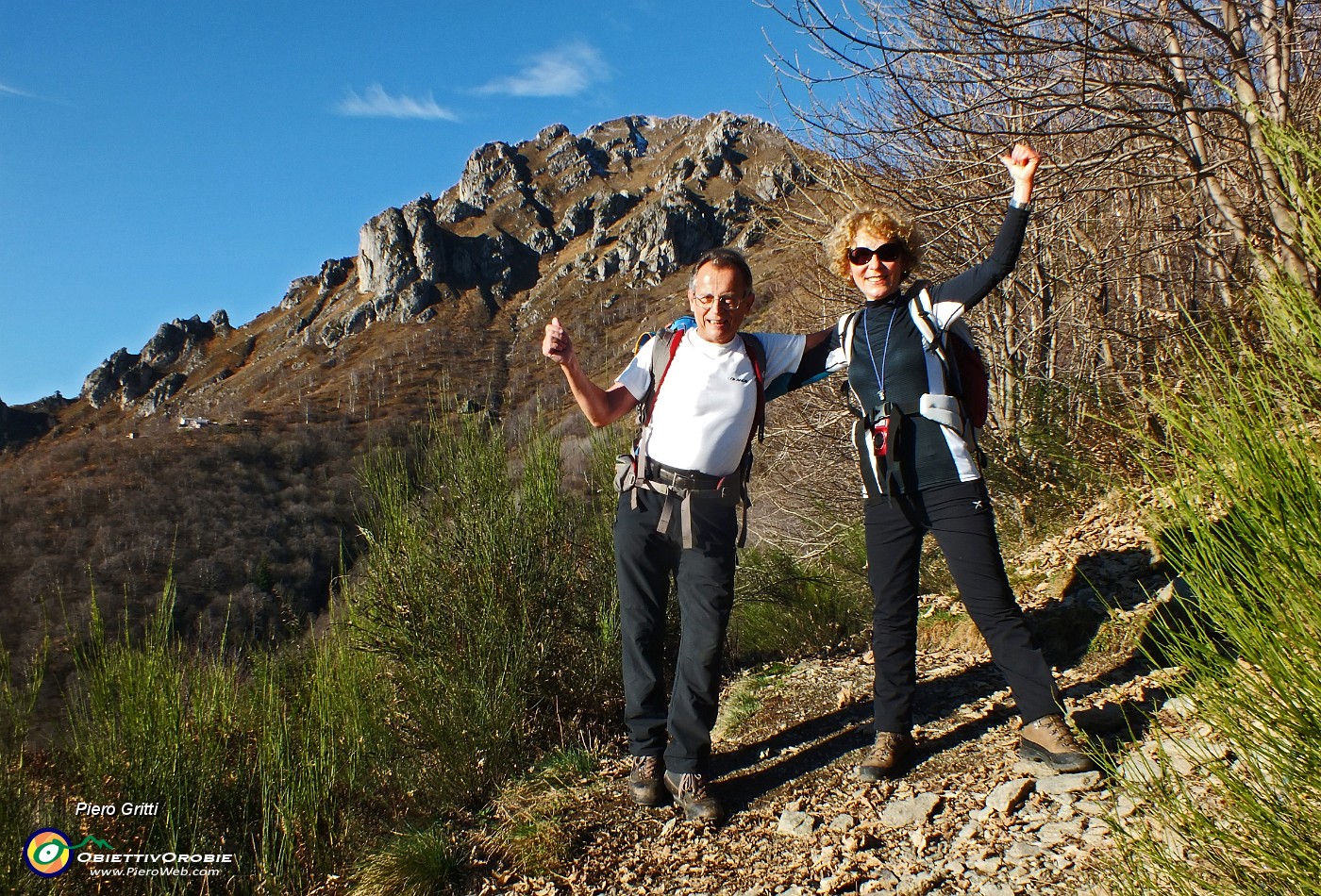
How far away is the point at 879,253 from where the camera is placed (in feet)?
8.56

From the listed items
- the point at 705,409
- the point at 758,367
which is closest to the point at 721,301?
the point at 758,367

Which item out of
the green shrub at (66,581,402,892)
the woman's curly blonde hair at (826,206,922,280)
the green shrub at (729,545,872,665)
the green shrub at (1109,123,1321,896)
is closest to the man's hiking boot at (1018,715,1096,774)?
the green shrub at (1109,123,1321,896)

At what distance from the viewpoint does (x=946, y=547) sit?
2.52m

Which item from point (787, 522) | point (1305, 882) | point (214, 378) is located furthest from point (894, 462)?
point (214, 378)

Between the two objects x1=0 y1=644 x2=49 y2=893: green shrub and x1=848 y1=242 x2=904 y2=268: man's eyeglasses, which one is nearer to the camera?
x1=0 y1=644 x2=49 y2=893: green shrub

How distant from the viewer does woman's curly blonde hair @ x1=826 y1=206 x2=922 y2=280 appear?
2.58m

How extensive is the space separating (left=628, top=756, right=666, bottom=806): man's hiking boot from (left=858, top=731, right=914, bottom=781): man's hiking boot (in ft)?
2.29

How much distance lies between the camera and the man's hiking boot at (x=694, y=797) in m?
2.55

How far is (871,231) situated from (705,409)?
812 millimetres

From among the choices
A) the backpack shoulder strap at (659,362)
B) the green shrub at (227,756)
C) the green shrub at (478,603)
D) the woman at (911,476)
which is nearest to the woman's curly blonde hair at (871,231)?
the woman at (911,476)

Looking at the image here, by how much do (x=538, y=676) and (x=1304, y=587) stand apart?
2874 mm

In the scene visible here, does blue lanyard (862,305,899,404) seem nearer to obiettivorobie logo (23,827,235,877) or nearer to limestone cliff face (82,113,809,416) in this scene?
obiettivorobie logo (23,827,235,877)

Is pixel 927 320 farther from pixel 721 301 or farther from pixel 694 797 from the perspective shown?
pixel 694 797

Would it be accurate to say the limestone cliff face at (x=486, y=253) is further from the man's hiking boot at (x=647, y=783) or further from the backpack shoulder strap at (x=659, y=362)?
the man's hiking boot at (x=647, y=783)
